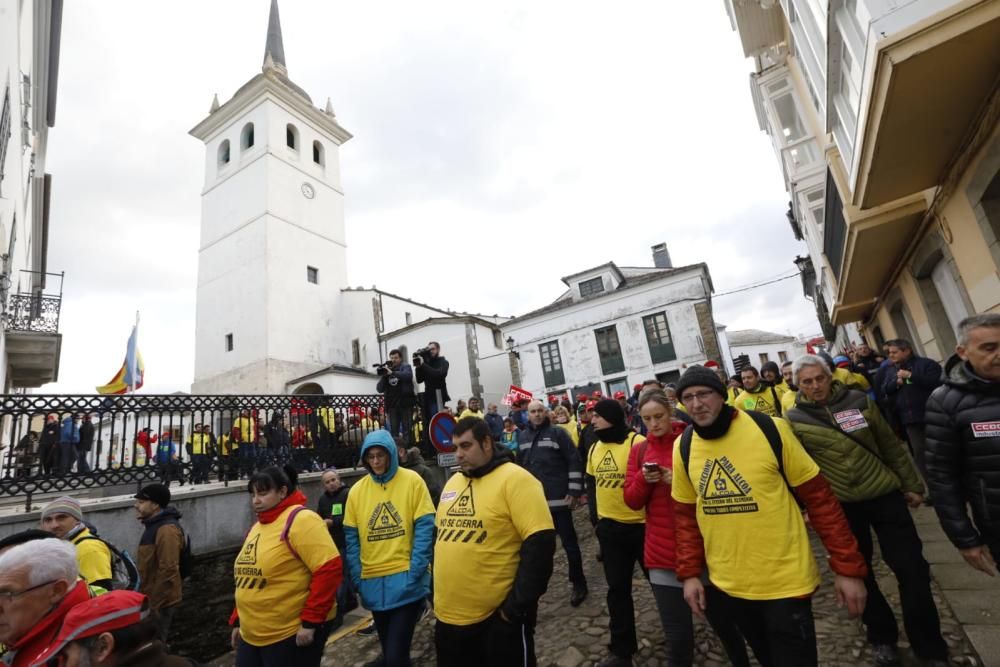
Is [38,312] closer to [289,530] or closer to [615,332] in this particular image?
[289,530]

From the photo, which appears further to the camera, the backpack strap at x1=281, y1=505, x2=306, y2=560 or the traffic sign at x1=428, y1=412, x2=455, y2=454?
the traffic sign at x1=428, y1=412, x2=455, y2=454

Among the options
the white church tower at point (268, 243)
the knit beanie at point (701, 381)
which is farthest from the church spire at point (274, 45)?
the knit beanie at point (701, 381)

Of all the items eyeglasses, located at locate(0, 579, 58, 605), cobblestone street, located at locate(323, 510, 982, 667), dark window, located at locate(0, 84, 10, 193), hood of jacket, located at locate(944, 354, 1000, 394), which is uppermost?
dark window, located at locate(0, 84, 10, 193)

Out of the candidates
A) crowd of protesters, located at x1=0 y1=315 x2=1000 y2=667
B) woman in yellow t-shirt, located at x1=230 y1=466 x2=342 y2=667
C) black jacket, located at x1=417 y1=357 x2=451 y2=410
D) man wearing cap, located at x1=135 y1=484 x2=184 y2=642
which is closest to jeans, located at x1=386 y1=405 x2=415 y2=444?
black jacket, located at x1=417 y1=357 x2=451 y2=410

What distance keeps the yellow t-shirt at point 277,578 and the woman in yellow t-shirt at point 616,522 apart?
2.03 m

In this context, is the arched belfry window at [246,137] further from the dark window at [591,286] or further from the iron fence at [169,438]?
the iron fence at [169,438]

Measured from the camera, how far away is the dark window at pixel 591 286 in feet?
87.7

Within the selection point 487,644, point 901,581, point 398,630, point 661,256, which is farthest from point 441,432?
point 661,256

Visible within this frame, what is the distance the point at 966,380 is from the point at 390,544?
11.9 ft

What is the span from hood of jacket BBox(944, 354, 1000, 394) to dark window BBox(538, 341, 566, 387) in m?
23.9

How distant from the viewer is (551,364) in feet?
88.6

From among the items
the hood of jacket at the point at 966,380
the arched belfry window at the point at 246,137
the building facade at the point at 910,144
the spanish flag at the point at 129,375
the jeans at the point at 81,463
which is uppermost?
the arched belfry window at the point at 246,137

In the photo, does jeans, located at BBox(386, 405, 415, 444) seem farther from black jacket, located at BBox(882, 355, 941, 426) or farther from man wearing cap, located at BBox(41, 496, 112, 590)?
black jacket, located at BBox(882, 355, 941, 426)

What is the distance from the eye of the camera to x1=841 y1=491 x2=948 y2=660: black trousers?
112 inches
